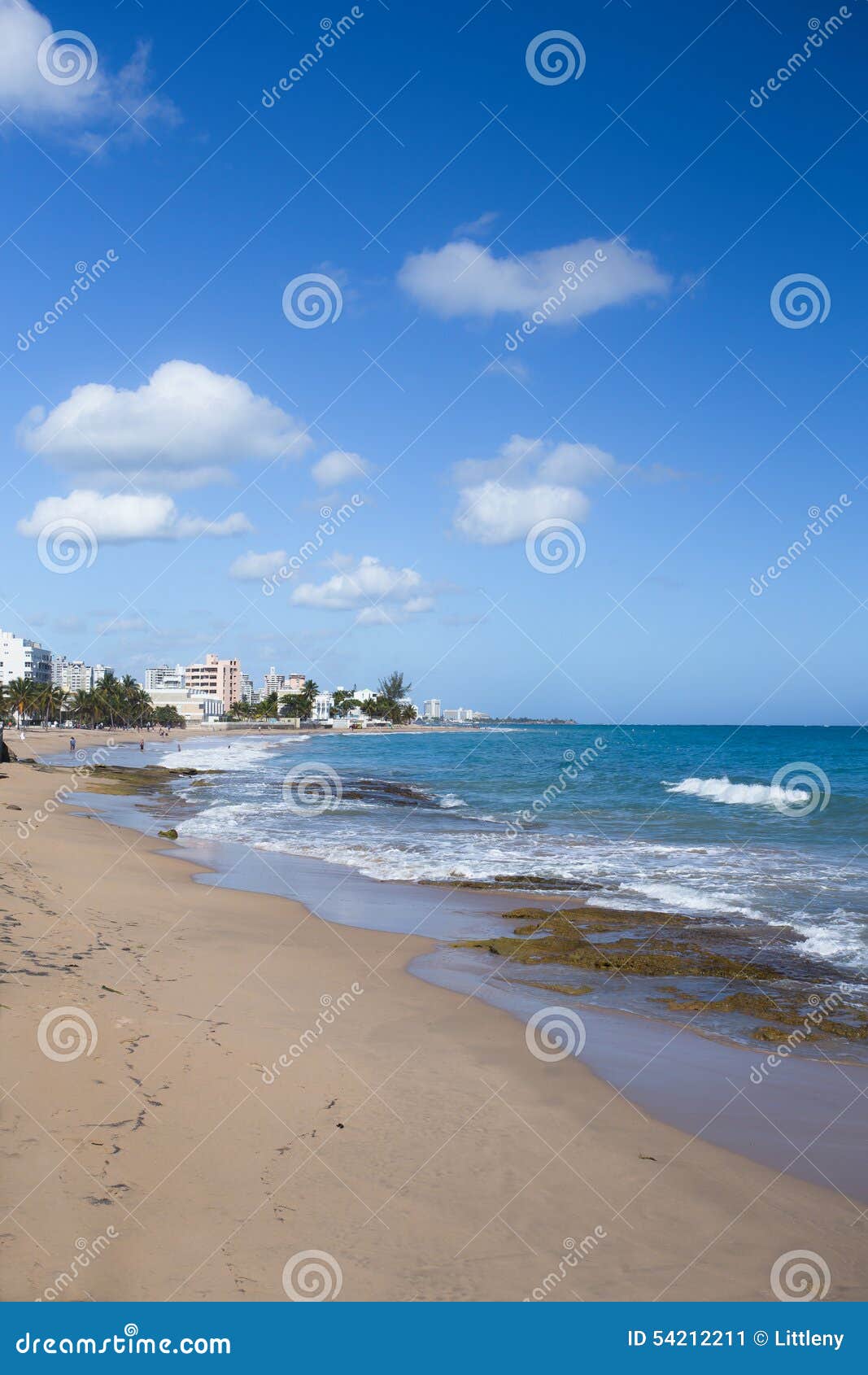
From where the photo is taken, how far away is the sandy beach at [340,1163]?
4.41 metres

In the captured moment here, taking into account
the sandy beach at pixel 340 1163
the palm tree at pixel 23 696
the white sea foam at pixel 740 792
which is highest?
the palm tree at pixel 23 696

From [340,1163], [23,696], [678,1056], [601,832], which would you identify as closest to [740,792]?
[601,832]

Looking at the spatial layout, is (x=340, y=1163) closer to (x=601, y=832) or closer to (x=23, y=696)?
(x=601, y=832)

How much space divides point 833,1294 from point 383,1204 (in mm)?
2431

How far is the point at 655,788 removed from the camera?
43719 millimetres

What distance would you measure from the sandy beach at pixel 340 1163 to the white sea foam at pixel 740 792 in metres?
31.7

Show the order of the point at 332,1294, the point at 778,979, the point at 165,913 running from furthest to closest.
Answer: the point at 165,913, the point at 778,979, the point at 332,1294

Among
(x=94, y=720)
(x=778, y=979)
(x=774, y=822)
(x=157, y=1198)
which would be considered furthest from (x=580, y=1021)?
(x=94, y=720)

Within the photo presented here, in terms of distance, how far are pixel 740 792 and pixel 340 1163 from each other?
130 feet

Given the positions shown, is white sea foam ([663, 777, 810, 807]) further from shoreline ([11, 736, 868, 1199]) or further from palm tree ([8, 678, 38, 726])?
palm tree ([8, 678, 38, 726])

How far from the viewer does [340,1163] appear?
218 inches

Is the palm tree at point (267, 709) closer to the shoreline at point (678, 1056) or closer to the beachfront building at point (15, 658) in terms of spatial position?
the beachfront building at point (15, 658)

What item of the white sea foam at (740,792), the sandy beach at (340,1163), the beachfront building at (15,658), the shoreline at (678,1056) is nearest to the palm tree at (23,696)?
the beachfront building at (15,658)

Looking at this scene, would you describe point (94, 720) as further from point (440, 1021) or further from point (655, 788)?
point (440, 1021)
